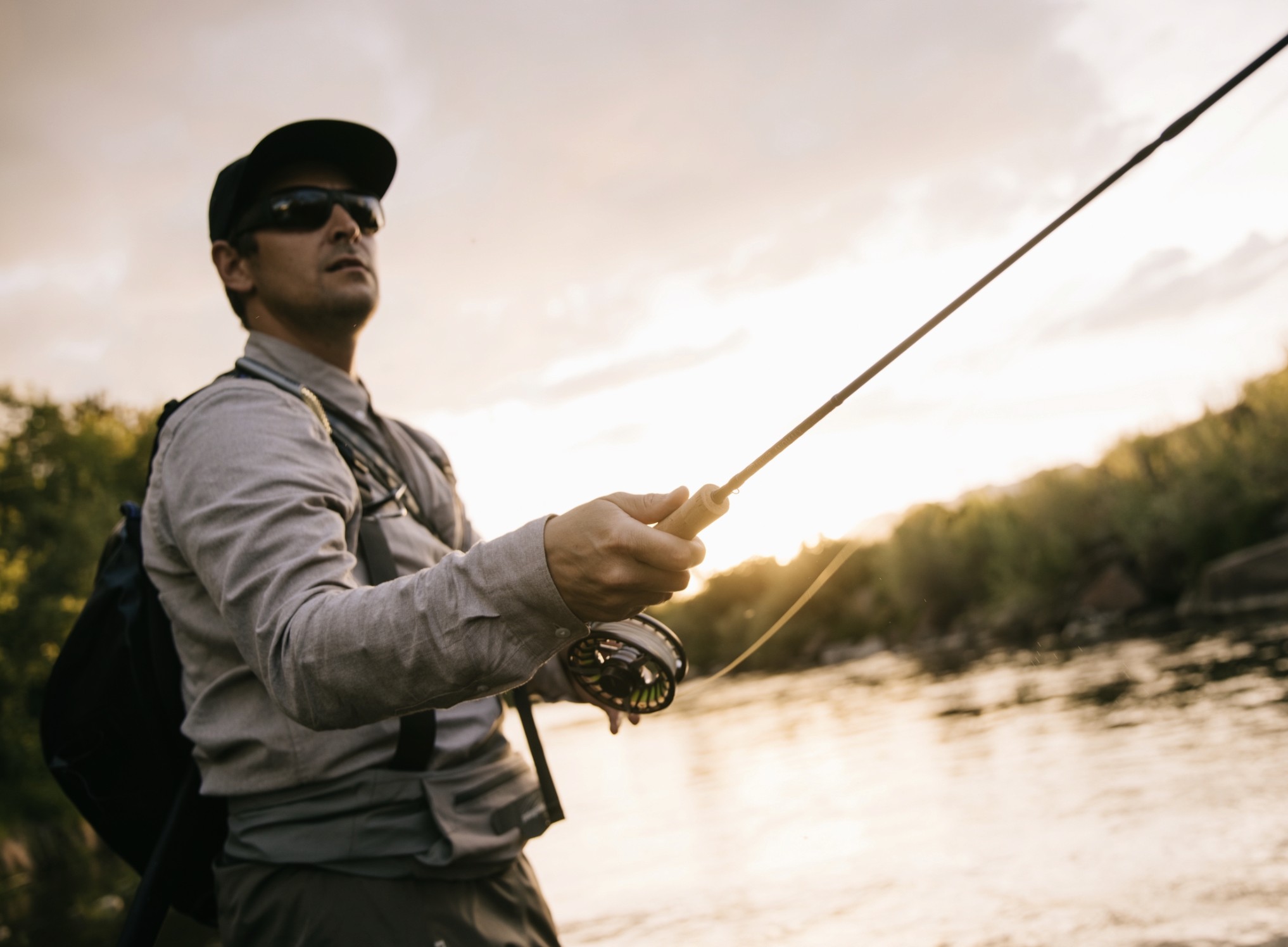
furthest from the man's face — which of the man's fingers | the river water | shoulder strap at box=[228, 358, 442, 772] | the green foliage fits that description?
the green foliage

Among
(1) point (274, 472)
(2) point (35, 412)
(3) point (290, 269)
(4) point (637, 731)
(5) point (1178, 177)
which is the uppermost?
(2) point (35, 412)

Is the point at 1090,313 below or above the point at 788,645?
above

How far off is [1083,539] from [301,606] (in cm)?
3004

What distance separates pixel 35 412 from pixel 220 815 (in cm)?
3494

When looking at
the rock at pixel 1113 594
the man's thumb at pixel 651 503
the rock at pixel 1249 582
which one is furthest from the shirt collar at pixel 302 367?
the rock at pixel 1113 594

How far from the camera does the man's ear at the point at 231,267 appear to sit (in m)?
2.27

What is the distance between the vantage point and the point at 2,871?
18.7 meters

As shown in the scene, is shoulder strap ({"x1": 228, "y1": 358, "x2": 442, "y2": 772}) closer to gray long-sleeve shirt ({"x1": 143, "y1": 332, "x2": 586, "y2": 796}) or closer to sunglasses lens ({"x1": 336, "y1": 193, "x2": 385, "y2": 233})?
gray long-sleeve shirt ({"x1": 143, "y1": 332, "x2": 586, "y2": 796})

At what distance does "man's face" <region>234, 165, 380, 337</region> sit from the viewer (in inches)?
87.4

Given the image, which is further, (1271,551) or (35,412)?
(35,412)

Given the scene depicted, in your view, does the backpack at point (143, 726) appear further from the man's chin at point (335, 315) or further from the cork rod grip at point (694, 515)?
the cork rod grip at point (694, 515)

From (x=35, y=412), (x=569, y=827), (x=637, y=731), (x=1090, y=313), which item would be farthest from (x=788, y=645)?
(x=35, y=412)

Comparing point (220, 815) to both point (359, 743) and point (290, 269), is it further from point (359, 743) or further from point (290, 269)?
point (290, 269)

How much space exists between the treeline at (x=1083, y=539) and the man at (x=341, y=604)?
968 cm
